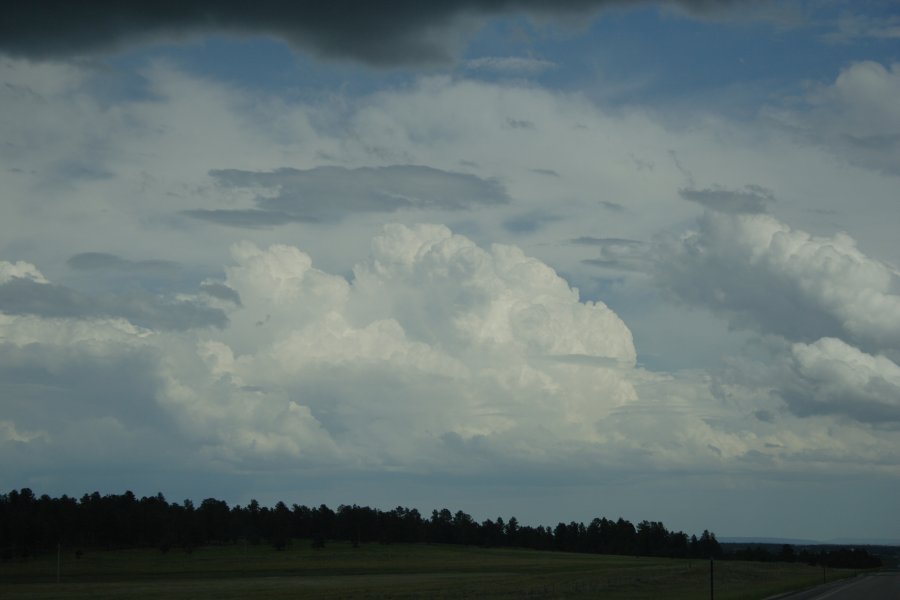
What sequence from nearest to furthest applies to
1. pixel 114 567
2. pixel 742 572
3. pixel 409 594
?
pixel 409 594 < pixel 742 572 < pixel 114 567

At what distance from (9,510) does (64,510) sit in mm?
12698

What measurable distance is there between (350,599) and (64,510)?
131 m

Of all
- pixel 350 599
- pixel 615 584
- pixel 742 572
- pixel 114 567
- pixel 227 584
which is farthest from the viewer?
pixel 114 567

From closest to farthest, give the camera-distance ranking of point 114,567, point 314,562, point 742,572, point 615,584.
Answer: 1. point 615,584
2. point 742,572
3. point 114,567
4. point 314,562

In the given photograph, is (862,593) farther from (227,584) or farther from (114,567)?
(114,567)

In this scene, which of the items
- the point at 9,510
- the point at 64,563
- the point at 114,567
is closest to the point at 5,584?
the point at 114,567

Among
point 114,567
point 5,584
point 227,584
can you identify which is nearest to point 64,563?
point 114,567

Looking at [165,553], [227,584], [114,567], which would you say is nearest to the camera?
[227,584]

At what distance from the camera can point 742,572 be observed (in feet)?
409

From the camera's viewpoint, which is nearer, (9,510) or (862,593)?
(862,593)

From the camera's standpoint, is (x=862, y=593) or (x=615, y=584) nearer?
(x=862, y=593)

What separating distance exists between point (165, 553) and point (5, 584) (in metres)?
81.0

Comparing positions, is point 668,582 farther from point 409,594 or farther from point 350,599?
point 350,599

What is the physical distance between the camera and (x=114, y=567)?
147m
